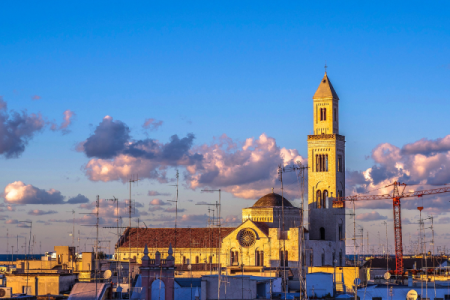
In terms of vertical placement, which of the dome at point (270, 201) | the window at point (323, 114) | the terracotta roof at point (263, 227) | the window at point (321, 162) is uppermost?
the window at point (323, 114)

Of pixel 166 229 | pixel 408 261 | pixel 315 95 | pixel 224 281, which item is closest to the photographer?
pixel 224 281

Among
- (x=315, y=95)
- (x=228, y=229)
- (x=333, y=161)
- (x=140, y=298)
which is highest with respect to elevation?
(x=315, y=95)

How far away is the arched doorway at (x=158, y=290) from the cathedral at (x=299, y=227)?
3384cm

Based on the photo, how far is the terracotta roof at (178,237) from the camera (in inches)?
3895

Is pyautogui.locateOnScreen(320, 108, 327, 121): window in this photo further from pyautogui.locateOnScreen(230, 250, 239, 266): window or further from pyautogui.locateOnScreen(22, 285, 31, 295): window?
pyautogui.locateOnScreen(22, 285, 31, 295): window

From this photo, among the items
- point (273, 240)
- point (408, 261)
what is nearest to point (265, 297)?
point (273, 240)

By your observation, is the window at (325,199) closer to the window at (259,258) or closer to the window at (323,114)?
the window at (323,114)

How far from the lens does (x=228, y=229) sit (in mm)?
99188

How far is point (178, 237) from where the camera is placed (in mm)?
100812

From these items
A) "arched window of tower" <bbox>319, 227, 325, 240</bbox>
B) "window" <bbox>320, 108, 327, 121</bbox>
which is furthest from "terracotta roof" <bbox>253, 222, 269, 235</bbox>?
"window" <bbox>320, 108, 327, 121</bbox>

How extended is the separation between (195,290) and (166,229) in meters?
49.3

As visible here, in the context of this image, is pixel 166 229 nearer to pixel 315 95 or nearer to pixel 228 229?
pixel 228 229

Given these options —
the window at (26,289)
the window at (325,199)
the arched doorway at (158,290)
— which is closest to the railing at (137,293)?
A: the arched doorway at (158,290)

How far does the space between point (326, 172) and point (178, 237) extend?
23.2m
